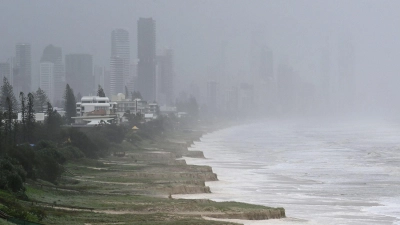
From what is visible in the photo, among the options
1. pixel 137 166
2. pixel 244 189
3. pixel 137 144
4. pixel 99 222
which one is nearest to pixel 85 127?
pixel 137 144

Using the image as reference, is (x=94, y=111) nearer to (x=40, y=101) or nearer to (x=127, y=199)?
(x=40, y=101)

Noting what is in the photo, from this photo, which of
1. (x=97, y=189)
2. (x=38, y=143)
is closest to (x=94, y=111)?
(x=38, y=143)

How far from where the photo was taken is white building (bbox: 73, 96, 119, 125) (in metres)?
153

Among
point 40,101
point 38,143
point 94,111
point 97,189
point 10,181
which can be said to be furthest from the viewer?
point 40,101

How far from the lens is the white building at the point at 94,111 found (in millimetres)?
153200

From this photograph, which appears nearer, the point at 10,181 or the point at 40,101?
the point at 10,181

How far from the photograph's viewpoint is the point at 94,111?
16112 centimetres

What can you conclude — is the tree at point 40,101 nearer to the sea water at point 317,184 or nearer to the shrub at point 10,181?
the sea water at point 317,184

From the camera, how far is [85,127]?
135 meters

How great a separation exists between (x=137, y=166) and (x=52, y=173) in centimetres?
2208

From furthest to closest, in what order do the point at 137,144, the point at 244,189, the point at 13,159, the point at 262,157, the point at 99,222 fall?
the point at 137,144 < the point at 262,157 < the point at 244,189 < the point at 13,159 < the point at 99,222

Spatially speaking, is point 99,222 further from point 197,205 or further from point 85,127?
point 85,127

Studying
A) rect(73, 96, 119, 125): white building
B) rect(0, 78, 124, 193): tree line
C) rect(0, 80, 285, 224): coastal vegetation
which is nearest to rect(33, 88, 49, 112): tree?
rect(0, 78, 124, 193): tree line

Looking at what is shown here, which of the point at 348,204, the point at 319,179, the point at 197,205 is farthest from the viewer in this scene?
the point at 319,179
